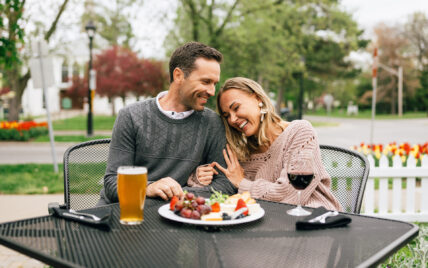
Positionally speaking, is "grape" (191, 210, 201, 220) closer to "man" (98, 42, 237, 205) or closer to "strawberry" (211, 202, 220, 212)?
"strawberry" (211, 202, 220, 212)

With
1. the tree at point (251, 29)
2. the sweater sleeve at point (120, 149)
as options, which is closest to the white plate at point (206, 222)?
the sweater sleeve at point (120, 149)

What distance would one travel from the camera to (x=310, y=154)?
2.48 m

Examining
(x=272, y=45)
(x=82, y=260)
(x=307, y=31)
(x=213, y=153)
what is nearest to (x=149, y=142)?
(x=213, y=153)

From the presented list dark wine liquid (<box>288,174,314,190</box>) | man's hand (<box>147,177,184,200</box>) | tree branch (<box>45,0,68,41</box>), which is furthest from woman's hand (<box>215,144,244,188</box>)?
tree branch (<box>45,0,68,41</box>)

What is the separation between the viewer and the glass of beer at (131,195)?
5.67 ft

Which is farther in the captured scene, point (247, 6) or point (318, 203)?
point (247, 6)

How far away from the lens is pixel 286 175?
8.05 ft

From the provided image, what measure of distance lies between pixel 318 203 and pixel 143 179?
119 cm

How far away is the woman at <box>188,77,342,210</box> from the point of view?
8.11ft

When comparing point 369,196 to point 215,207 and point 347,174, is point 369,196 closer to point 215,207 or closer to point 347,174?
point 347,174

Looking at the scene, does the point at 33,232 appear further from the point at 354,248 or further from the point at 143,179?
the point at 354,248

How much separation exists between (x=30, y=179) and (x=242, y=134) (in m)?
6.20

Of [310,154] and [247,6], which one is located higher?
[247,6]

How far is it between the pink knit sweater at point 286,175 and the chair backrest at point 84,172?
656 mm
